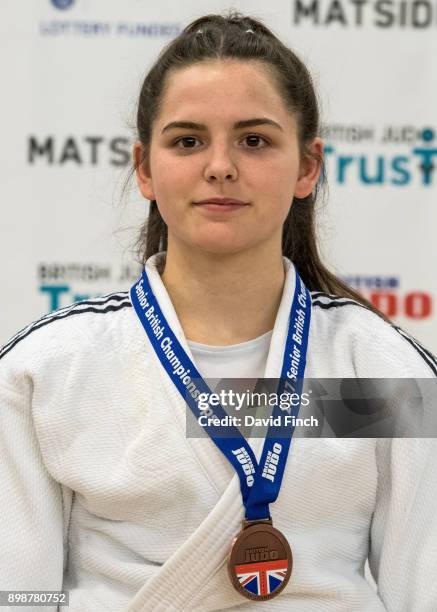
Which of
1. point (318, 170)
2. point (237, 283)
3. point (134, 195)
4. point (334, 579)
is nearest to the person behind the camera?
point (334, 579)

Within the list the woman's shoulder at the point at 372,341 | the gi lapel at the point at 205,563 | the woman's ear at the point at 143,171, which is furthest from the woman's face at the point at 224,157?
the gi lapel at the point at 205,563

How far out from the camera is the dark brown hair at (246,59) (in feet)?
5.82

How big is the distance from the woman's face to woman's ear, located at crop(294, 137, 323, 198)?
0.12 metres

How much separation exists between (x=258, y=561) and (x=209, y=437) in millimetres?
231

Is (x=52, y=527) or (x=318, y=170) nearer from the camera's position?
(x=52, y=527)

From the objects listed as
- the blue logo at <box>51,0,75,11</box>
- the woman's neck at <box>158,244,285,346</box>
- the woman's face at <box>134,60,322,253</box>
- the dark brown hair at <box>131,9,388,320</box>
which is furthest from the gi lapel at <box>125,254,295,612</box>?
the blue logo at <box>51,0,75,11</box>

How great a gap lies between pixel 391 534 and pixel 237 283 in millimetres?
556

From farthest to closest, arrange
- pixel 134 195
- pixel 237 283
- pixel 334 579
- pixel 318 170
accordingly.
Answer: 1. pixel 134 195
2. pixel 318 170
3. pixel 237 283
4. pixel 334 579

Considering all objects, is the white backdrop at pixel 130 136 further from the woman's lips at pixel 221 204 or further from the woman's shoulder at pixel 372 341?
the woman's lips at pixel 221 204

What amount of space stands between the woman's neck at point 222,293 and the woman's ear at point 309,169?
0.15 metres

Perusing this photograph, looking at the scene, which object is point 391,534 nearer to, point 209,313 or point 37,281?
→ point 209,313

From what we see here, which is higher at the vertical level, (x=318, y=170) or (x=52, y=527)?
(x=318, y=170)

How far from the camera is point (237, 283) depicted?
71.0 inches

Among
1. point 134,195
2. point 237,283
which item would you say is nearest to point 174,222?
point 237,283
